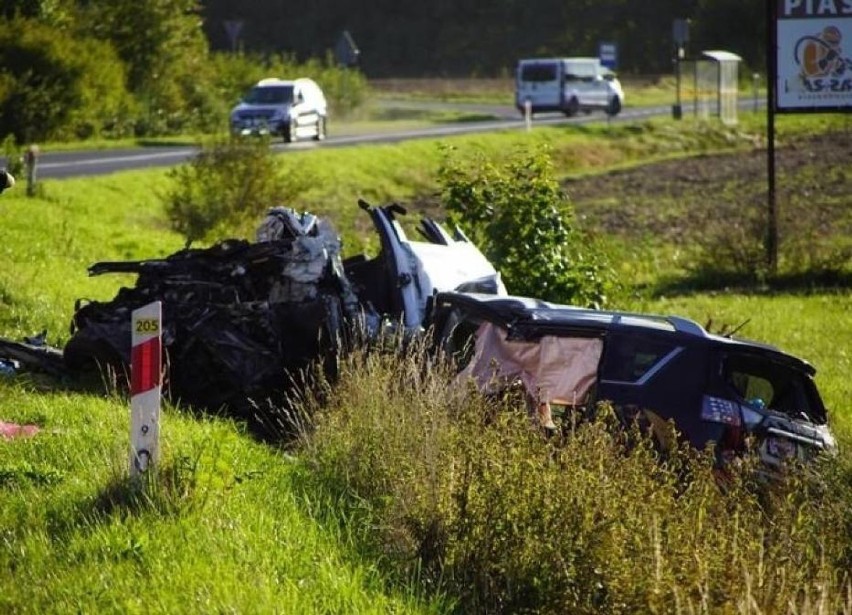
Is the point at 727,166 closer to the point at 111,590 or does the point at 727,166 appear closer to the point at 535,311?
the point at 535,311

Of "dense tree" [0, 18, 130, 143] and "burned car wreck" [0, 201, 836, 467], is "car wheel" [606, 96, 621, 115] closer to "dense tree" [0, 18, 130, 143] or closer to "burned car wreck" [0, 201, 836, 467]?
"dense tree" [0, 18, 130, 143]

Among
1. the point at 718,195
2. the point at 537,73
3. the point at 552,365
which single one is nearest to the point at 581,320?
the point at 552,365

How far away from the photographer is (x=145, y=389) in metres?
8.70

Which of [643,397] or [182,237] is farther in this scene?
[182,237]

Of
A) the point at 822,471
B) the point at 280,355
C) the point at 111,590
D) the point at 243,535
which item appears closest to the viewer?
the point at 111,590

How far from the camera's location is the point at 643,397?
1045cm

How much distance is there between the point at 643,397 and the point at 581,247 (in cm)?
1020

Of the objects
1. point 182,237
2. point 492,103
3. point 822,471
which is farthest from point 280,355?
point 492,103

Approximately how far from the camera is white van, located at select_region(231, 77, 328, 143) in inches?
1780

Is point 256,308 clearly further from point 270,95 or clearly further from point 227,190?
point 270,95

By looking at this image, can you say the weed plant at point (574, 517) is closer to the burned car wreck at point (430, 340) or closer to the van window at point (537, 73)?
the burned car wreck at point (430, 340)

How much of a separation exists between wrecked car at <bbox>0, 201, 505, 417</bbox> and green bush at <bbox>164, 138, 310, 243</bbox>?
11.8 m

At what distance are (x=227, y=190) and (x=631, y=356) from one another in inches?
658

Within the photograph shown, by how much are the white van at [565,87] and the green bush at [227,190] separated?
35.4 m
